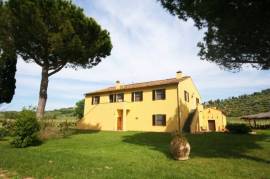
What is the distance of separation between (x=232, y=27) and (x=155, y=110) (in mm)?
18168

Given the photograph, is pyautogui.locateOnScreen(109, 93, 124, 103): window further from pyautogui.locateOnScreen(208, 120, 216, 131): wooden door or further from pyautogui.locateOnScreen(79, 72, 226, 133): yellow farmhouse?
pyautogui.locateOnScreen(208, 120, 216, 131): wooden door

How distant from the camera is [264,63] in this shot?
11.5 meters

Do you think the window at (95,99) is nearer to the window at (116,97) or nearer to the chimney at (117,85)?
the window at (116,97)

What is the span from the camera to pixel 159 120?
26.8 metres

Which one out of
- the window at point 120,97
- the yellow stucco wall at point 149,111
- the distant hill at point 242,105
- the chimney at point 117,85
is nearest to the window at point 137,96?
the yellow stucco wall at point 149,111

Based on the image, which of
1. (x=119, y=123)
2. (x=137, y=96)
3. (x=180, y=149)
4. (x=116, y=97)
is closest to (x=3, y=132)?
(x=119, y=123)

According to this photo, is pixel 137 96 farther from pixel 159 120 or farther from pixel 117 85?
pixel 117 85

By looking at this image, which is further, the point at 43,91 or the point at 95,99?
the point at 95,99

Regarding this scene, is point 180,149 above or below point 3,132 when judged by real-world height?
below

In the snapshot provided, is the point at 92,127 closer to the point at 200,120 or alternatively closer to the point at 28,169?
the point at 200,120

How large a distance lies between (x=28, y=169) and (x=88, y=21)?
17.3 m

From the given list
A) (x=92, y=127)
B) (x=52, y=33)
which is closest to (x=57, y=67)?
(x=52, y=33)

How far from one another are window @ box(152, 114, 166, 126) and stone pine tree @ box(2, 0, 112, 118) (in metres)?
10.8

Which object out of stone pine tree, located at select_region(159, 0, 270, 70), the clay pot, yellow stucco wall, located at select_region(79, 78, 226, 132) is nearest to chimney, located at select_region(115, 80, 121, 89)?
yellow stucco wall, located at select_region(79, 78, 226, 132)
